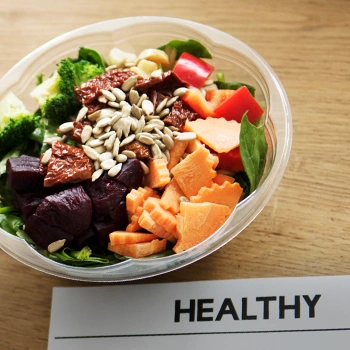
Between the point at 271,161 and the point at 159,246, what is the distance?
1.02ft

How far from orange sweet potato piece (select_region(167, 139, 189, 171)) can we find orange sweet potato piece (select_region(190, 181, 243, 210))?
4.1 inches

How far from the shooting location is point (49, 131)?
1404mm

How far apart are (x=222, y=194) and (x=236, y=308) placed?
0.82ft

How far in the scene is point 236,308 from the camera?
1.29 metres

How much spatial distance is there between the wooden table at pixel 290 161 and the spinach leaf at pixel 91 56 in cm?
18

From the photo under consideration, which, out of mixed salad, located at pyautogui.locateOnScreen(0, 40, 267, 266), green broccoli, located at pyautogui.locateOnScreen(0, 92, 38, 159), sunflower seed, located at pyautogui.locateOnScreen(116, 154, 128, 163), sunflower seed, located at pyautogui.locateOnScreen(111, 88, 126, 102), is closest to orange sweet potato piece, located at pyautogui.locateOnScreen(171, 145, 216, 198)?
mixed salad, located at pyautogui.locateOnScreen(0, 40, 267, 266)

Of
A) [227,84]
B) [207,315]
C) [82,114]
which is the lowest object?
[207,315]

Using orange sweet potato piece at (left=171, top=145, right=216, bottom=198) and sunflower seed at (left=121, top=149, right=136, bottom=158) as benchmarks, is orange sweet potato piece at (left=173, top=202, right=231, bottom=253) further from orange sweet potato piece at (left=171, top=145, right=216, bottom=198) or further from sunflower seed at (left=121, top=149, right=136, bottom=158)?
sunflower seed at (left=121, top=149, right=136, bottom=158)

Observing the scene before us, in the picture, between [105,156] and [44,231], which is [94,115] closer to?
[105,156]

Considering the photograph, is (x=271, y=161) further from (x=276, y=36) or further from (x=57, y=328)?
(x=57, y=328)

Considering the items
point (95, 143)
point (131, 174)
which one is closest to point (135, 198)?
point (131, 174)

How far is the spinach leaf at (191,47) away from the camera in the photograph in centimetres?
146

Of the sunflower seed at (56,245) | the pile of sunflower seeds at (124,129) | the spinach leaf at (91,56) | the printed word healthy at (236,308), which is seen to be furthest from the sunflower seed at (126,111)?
the printed word healthy at (236,308)

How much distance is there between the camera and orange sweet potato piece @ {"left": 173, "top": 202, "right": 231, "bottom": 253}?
1236 millimetres
